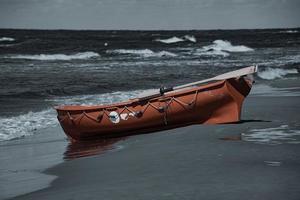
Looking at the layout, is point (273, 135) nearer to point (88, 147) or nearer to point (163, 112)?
point (163, 112)

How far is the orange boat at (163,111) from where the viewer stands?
11250 millimetres

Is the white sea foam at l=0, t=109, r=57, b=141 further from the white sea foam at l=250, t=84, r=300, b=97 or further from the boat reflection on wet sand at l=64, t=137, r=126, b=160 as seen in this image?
the white sea foam at l=250, t=84, r=300, b=97

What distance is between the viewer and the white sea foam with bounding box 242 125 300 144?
358 inches

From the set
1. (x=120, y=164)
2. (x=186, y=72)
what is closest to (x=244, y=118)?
(x=120, y=164)

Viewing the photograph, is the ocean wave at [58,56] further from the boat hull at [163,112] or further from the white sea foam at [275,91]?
the boat hull at [163,112]

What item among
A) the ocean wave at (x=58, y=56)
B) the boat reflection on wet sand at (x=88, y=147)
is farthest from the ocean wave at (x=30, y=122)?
the ocean wave at (x=58, y=56)

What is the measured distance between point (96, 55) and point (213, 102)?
36739 mm

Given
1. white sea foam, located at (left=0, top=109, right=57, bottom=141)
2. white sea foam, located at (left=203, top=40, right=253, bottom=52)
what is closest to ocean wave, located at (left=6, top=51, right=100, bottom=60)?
white sea foam, located at (left=203, top=40, right=253, bottom=52)

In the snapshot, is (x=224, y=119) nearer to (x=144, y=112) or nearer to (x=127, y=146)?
(x=144, y=112)

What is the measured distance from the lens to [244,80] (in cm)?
1148

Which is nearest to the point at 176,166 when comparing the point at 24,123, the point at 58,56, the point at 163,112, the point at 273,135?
the point at 273,135

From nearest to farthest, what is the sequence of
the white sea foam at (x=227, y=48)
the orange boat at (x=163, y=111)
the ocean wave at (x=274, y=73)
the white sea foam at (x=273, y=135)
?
1. the white sea foam at (x=273, y=135)
2. the orange boat at (x=163, y=111)
3. the ocean wave at (x=274, y=73)
4. the white sea foam at (x=227, y=48)

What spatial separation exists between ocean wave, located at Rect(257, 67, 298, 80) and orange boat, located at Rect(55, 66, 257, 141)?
1330 centimetres

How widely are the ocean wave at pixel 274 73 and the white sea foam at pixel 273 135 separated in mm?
14320
